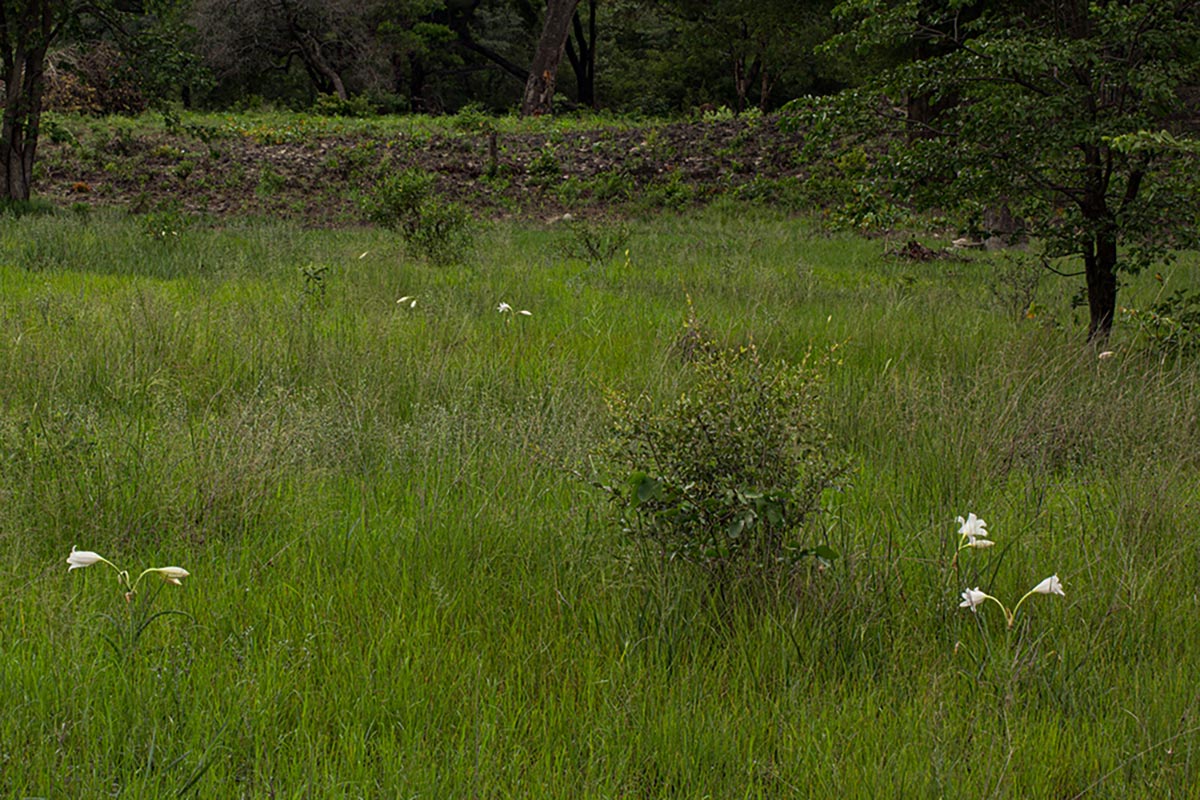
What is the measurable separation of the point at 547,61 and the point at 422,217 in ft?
61.1

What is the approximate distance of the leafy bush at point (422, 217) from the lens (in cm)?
1030

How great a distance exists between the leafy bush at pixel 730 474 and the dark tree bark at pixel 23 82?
13.9 m

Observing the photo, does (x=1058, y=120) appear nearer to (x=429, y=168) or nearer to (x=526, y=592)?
(x=526, y=592)

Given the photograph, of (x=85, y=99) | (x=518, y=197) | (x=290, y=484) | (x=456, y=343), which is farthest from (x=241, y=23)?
(x=290, y=484)

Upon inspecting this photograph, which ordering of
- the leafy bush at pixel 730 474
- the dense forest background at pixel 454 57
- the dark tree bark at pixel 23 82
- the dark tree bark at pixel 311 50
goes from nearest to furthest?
the leafy bush at pixel 730 474 → the dark tree bark at pixel 23 82 → the dense forest background at pixel 454 57 → the dark tree bark at pixel 311 50

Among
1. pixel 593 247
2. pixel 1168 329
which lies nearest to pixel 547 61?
pixel 593 247

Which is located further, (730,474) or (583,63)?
(583,63)

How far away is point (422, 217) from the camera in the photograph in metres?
10.5

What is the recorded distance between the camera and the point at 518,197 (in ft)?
60.5

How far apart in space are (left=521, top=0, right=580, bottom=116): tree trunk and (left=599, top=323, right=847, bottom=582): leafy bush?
25495 millimetres

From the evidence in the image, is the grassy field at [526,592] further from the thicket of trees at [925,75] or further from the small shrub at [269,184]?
the small shrub at [269,184]

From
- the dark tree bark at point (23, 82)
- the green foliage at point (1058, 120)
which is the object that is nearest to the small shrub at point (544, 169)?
the dark tree bark at point (23, 82)

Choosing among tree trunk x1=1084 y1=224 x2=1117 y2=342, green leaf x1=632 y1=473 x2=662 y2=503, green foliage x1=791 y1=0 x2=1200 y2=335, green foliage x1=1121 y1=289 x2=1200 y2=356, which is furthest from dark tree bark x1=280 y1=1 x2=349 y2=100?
green leaf x1=632 y1=473 x2=662 y2=503

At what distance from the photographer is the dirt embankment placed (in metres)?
17.6
